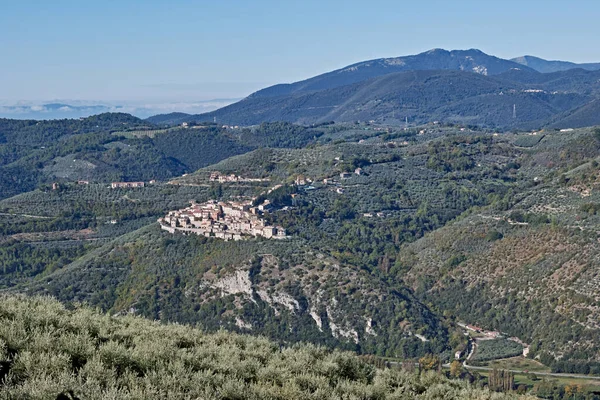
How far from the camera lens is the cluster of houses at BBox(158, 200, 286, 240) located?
50.1 meters

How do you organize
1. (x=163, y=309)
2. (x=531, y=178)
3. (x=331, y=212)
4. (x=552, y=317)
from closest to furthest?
(x=552, y=317) → (x=163, y=309) → (x=331, y=212) → (x=531, y=178)

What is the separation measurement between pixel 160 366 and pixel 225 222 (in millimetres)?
43475

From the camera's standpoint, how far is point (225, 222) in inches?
2078

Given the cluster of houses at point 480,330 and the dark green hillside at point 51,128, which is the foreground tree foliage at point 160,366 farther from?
the dark green hillside at point 51,128

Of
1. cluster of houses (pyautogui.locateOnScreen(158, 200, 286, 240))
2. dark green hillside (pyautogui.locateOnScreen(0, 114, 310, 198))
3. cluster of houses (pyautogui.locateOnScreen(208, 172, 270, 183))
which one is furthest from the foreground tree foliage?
dark green hillside (pyautogui.locateOnScreen(0, 114, 310, 198))

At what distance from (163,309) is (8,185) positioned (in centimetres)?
7209

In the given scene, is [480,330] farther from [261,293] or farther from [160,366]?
[160,366]

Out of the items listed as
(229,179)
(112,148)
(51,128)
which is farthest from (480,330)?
(51,128)

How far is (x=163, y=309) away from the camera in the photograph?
42406 millimetres

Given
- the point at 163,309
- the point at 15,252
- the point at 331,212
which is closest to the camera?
the point at 163,309

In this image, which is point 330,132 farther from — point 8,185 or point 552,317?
point 552,317

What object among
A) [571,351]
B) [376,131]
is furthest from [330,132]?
[571,351]

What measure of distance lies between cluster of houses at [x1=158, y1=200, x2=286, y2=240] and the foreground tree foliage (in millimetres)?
37307

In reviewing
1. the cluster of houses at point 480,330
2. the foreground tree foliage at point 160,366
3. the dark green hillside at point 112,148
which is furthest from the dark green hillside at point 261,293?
the dark green hillside at point 112,148
